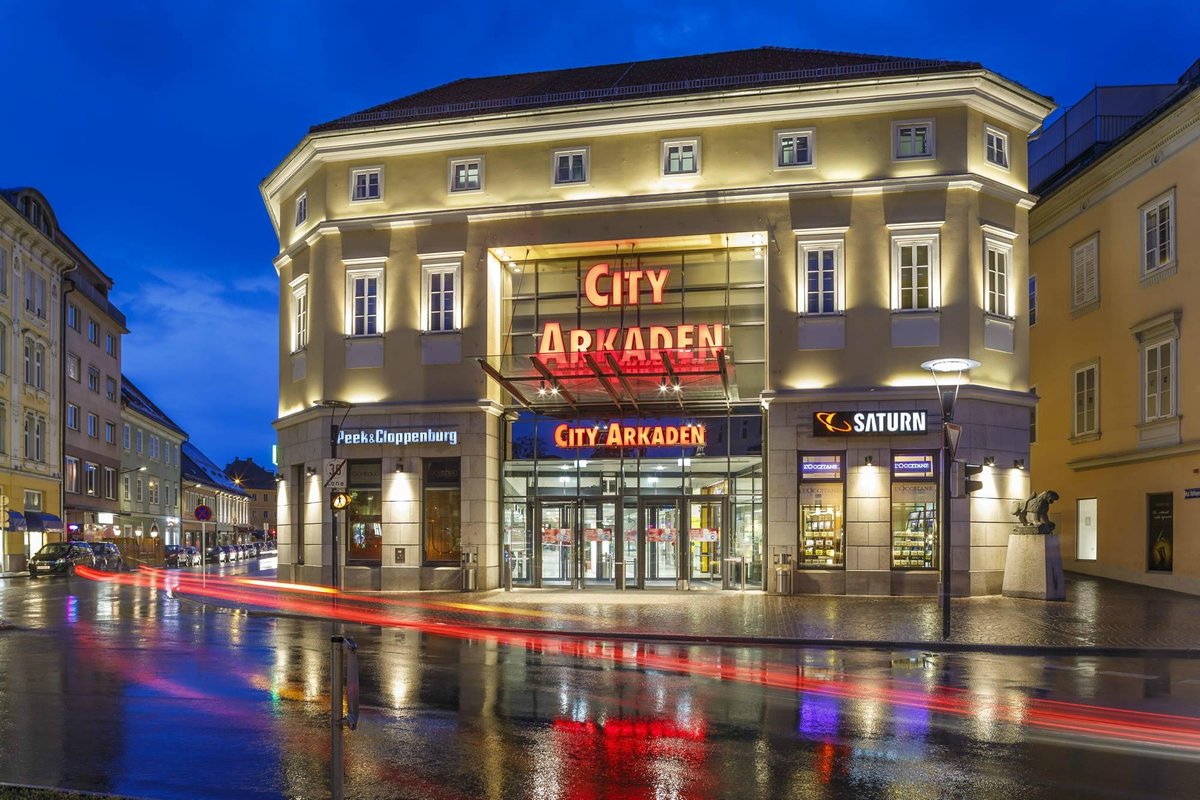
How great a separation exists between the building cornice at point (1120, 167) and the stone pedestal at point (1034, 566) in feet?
36.9

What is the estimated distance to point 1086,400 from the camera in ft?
111

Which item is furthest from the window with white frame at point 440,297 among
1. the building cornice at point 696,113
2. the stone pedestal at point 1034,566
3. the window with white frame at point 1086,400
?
the window with white frame at point 1086,400

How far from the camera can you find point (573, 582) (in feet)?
99.7

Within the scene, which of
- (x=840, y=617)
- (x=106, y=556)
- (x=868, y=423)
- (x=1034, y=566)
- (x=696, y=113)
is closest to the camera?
(x=840, y=617)

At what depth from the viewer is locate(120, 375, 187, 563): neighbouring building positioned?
74.3 metres

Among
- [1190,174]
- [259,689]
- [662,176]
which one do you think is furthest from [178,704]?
[1190,174]

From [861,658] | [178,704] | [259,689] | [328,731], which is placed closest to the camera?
[328,731]

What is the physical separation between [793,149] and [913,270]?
14.9 ft

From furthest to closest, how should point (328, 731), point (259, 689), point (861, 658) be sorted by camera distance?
1. point (861, 658)
2. point (259, 689)
3. point (328, 731)

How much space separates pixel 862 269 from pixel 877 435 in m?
4.36

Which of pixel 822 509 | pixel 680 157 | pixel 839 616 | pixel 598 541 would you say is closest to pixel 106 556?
pixel 598 541

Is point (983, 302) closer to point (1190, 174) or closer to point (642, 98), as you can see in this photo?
point (1190, 174)

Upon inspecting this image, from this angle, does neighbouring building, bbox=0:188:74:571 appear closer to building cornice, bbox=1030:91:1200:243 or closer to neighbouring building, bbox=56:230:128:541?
neighbouring building, bbox=56:230:128:541

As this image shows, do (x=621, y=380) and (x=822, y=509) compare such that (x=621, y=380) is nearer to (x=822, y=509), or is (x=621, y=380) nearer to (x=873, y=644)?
(x=822, y=509)
